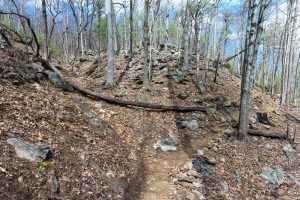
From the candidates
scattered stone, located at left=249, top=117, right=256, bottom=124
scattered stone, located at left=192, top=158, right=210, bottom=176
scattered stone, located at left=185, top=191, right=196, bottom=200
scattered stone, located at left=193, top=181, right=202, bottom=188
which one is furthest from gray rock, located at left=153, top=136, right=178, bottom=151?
scattered stone, located at left=249, top=117, right=256, bottom=124

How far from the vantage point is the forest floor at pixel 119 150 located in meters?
5.11

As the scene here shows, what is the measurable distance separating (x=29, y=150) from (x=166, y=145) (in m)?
4.45

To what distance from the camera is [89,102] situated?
9484 mm

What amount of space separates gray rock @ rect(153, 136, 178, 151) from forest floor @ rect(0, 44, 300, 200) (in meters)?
0.16

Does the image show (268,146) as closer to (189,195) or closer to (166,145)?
(166,145)

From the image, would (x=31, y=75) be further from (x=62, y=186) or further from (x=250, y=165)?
(x=250, y=165)

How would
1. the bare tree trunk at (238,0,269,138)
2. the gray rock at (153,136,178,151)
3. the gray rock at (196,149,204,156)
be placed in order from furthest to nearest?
the bare tree trunk at (238,0,269,138), the gray rock at (153,136,178,151), the gray rock at (196,149,204,156)

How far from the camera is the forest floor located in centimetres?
511

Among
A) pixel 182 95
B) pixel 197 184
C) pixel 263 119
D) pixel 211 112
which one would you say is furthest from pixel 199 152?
pixel 182 95

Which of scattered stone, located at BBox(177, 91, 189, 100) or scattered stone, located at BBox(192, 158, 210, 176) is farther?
scattered stone, located at BBox(177, 91, 189, 100)

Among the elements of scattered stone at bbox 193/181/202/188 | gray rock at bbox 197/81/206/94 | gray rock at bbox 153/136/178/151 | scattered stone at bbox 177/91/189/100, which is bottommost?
scattered stone at bbox 193/181/202/188

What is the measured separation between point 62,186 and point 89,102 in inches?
191

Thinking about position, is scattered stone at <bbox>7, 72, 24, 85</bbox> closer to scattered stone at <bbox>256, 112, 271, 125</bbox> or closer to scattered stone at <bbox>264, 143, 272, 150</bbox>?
scattered stone at <bbox>264, 143, 272, 150</bbox>

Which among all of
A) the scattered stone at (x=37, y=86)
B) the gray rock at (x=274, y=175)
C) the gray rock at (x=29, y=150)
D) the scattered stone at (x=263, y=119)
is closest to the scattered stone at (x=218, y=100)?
the scattered stone at (x=263, y=119)
